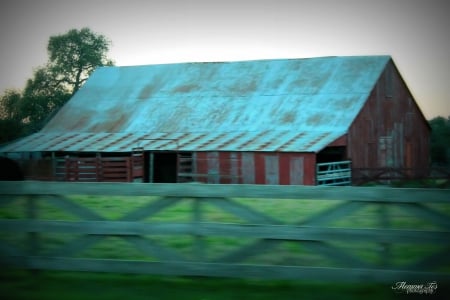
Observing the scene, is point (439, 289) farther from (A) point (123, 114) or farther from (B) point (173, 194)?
(A) point (123, 114)

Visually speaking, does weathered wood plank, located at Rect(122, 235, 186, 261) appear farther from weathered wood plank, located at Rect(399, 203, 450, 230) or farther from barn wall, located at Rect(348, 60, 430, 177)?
barn wall, located at Rect(348, 60, 430, 177)

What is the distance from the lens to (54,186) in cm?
643

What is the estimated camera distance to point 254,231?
5957mm

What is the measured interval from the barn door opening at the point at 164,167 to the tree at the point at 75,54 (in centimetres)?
3248

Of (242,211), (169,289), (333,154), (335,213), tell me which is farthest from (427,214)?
(333,154)

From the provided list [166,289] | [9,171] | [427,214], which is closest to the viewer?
[427,214]

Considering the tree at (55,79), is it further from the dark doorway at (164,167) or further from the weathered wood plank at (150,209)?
the weathered wood plank at (150,209)

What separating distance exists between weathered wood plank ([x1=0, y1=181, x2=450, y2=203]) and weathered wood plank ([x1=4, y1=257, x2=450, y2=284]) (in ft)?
2.39

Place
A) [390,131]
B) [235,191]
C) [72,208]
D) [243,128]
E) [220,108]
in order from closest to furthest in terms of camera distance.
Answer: [235,191] → [72,208] → [243,128] → [390,131] → [220,108]

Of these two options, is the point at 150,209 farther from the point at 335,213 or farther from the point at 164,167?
the point at 164,167

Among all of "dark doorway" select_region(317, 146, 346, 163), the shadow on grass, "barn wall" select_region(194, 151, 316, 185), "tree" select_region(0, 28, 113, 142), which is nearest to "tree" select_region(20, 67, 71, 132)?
"tree" select_region(0, 28, 113, 142)

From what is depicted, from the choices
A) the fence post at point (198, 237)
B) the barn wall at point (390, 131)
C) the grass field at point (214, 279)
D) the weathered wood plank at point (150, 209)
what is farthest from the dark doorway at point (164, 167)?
the fence post at point (198, 237)

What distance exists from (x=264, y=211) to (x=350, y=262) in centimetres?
107

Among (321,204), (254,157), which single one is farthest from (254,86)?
(321,204)
